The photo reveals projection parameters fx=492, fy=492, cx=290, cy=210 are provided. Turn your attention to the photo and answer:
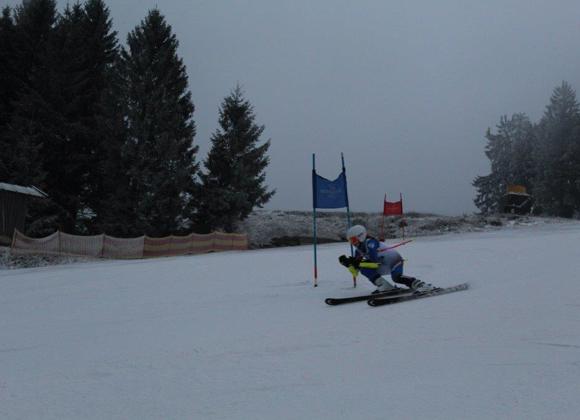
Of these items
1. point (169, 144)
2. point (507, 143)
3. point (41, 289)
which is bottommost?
point (41, 289)

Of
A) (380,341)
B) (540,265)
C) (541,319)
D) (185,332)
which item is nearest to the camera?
(380,341)

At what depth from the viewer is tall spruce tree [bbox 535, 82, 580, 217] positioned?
171 ft

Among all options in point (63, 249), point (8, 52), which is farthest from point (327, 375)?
point (8, 52)

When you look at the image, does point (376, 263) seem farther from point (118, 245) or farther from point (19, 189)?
point (19, 189)

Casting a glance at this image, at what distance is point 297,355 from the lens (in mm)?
4547

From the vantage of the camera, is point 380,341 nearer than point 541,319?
Yes

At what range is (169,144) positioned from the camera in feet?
103

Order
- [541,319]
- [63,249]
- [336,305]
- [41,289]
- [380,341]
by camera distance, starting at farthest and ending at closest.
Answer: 1. [63,249]
2. [41,289]
3. [336,305]
4. [541,319]
5. [380,341]

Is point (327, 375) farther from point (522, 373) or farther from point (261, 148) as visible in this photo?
point (261, 148)

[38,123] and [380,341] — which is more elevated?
[38,123]

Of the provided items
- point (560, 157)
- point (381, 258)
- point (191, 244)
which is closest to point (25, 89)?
point (191, 244)

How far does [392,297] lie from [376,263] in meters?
0.94

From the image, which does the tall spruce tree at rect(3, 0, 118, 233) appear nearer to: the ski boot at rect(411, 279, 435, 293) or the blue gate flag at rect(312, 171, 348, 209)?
the blue gate flag at rect(312, 171, 348, 209)

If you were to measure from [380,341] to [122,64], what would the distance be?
33.7 metres
